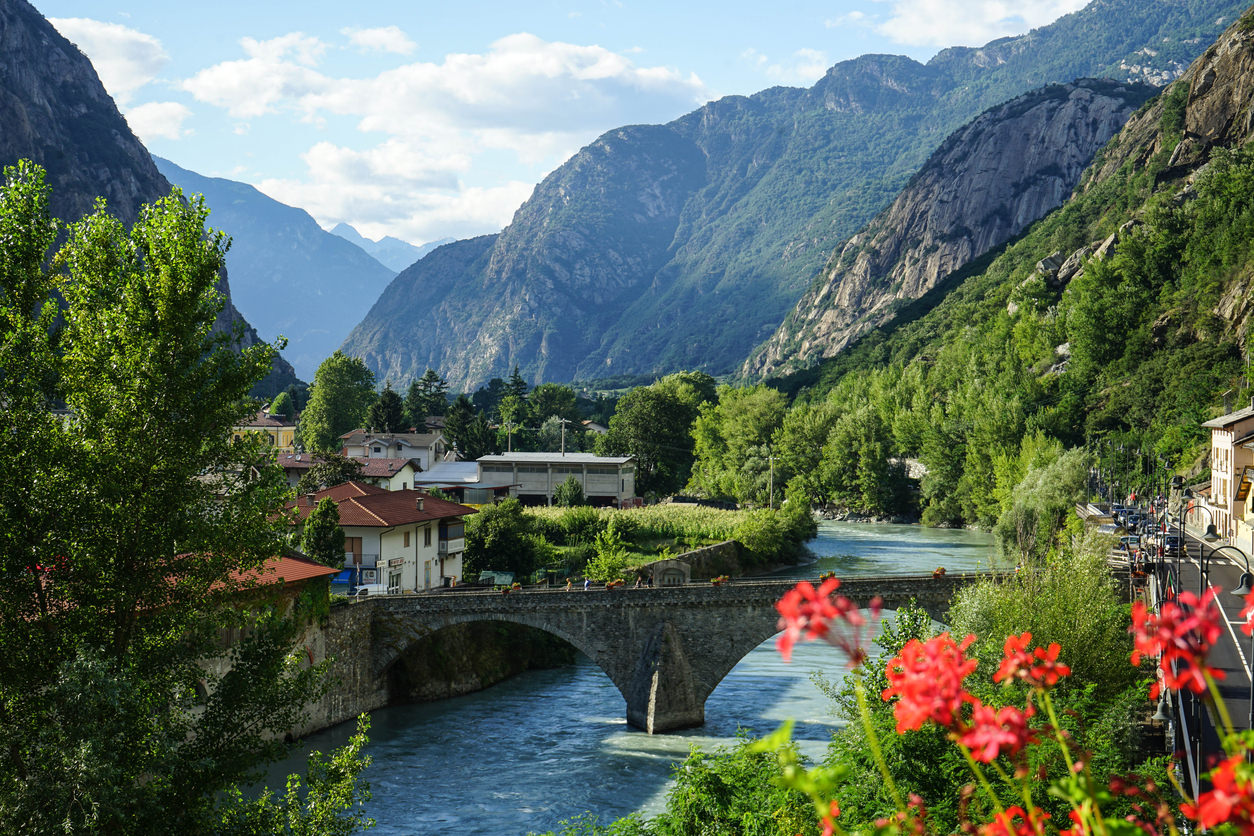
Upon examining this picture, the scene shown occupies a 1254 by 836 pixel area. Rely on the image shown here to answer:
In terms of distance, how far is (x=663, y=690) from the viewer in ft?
139

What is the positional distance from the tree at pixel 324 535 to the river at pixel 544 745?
8480mm

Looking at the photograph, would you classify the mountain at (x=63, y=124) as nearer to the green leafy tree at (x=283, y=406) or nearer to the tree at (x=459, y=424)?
the green leafy tree at (x=283, y=406)

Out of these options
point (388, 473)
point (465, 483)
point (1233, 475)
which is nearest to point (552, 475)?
point (465, 483)

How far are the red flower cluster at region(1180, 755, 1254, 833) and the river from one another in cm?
2602

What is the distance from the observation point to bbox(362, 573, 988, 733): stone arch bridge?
44000mm

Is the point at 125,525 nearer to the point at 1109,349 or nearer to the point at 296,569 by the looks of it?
the point at 296,569

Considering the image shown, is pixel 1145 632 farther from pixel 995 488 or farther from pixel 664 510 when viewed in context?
pixel 995 488

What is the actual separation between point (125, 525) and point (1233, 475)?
5321 cm

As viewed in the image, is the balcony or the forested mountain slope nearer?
the balcony

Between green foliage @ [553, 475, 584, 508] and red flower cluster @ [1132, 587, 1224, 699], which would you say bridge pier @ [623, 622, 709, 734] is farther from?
green foliage @ [553, 475, 584, 508]

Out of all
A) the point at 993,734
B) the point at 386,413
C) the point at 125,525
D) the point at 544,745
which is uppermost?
the point at 386,413

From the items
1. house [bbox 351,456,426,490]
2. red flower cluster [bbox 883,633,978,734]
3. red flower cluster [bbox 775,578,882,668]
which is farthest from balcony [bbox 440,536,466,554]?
red flower cluster [bbox 775,578,882,668]

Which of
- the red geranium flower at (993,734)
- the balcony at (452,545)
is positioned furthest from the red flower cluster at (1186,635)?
the balcony at (452,545)

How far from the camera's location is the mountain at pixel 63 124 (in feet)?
532
